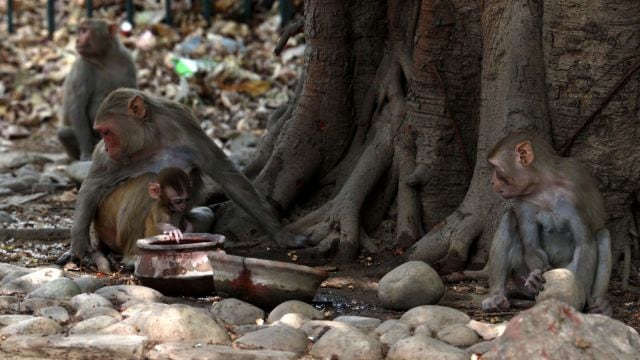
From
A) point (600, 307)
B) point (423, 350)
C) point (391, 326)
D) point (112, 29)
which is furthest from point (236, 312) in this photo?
point (112, 29)

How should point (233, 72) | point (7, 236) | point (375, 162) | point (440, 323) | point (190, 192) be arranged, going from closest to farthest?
point (440, 323)
point (190, 192)
point (375, 162)
point (7, 236)
point (233, 72)

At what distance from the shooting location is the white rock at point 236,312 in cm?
612

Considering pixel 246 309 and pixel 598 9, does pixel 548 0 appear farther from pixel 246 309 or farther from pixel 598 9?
pixel 246 309

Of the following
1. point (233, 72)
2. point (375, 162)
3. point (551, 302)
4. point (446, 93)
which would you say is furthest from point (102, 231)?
point (233, 72)

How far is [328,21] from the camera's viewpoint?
8.72 m

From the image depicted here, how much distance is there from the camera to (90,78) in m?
12.9

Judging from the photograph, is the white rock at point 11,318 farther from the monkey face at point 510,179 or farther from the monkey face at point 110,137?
the monkey face at point 510,179

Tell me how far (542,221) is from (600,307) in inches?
25.5

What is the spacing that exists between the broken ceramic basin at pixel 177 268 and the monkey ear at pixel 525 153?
1863 millimetres

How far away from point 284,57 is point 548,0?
28.3 ft

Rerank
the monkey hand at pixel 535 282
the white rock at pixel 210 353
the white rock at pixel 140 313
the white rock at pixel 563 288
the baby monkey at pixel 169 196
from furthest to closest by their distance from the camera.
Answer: the baby monkey at pixel 169 196 → the monkey hand at pixel 535 282 → the white rock at pixel 563 288 → the white rock at pixel 140 313 → the white rock at pixel 210 353

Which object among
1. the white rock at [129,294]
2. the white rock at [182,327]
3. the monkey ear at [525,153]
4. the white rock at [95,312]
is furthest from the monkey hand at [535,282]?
the white rock at [95,312]

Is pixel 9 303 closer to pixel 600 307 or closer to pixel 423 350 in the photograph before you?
pixel 423 350

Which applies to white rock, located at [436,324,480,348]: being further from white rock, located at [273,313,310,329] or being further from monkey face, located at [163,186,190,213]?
monkey face, located at [163,186,190,213]
